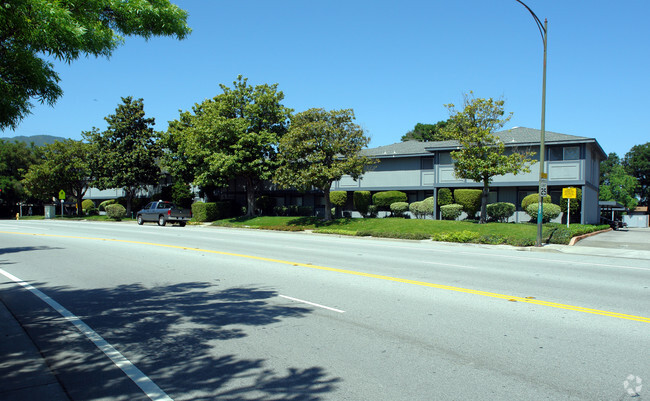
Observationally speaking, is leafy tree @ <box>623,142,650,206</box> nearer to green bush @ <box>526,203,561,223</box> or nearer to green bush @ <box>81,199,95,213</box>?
green bush @ <box>526,203,561,223</box>

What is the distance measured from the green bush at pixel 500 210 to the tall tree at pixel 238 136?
1528cm

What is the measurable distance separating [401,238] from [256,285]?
49.6 feet

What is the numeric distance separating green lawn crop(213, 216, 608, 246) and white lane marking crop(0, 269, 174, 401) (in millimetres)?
17668

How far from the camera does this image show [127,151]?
151 feet

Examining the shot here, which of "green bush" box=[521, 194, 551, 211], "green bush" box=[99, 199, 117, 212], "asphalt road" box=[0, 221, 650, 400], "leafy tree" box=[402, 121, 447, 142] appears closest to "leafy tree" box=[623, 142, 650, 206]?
"leafy tree" box=[402, 121, 447, 142]

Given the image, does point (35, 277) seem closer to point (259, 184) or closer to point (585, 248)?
point (585, 248)

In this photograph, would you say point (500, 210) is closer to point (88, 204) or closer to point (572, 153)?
point (572, 153)

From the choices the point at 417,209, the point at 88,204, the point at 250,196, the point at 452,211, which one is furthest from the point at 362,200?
the point at 88,204

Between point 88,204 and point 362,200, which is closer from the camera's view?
point 362,200

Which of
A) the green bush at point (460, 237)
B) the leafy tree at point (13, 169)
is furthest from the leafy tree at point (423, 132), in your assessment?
the leafy tree at point (13, 169)

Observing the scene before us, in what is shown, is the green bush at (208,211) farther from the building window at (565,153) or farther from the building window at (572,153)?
the building window at (572,153)

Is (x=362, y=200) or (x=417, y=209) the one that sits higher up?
(x=362, y=200)

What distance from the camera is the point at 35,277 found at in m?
10.9

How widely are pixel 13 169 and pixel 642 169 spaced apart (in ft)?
357
